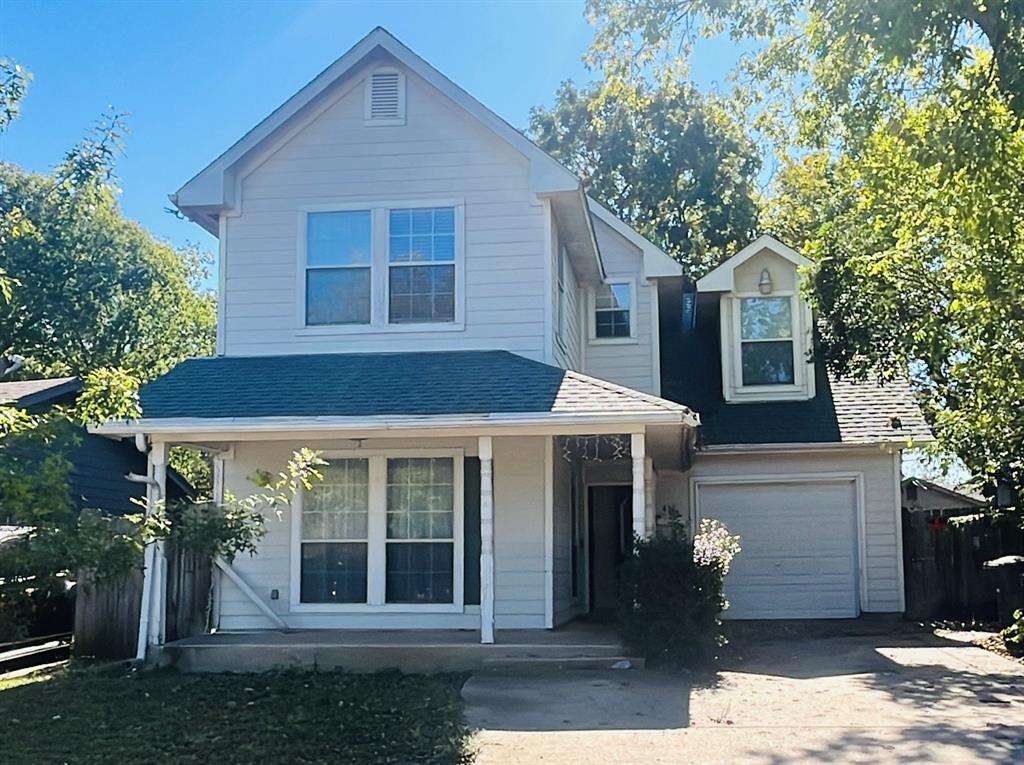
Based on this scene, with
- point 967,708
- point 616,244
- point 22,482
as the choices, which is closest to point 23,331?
point 616,244

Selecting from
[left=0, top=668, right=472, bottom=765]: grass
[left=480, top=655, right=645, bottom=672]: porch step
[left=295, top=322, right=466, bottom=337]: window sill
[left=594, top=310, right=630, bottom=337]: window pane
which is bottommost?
[left=0, top=668, right=472, bottom=765]: grass

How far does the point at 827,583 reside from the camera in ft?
52.1

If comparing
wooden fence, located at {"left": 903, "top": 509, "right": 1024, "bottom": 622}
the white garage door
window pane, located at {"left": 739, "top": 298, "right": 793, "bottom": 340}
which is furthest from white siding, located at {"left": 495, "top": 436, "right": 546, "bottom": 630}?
wooden fence, located at {"left": 903, "top": 509, "right": 1024, "bottom": 622}

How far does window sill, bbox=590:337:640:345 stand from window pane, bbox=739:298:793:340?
1.75m

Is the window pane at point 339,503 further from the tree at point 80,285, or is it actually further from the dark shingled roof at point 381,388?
the tree at point 80,285

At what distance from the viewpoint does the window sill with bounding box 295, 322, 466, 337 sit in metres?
13.2

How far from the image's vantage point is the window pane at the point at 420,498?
A: 12742 millimetres

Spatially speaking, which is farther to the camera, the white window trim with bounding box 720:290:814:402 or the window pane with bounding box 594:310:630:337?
the window pane with bounding box 594:310:630:337

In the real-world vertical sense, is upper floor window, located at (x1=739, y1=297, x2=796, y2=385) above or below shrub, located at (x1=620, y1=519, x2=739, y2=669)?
above

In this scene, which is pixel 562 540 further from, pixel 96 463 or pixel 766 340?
pixel 96 463

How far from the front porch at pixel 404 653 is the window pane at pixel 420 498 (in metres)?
1.42

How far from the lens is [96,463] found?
18219 mm

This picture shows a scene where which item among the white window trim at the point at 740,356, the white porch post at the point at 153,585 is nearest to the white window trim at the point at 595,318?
the white window trim at the point at 740,356

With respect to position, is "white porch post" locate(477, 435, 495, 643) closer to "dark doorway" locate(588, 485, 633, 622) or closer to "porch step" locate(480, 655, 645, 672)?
"porch step" locate(480, 655, 645, 672)
